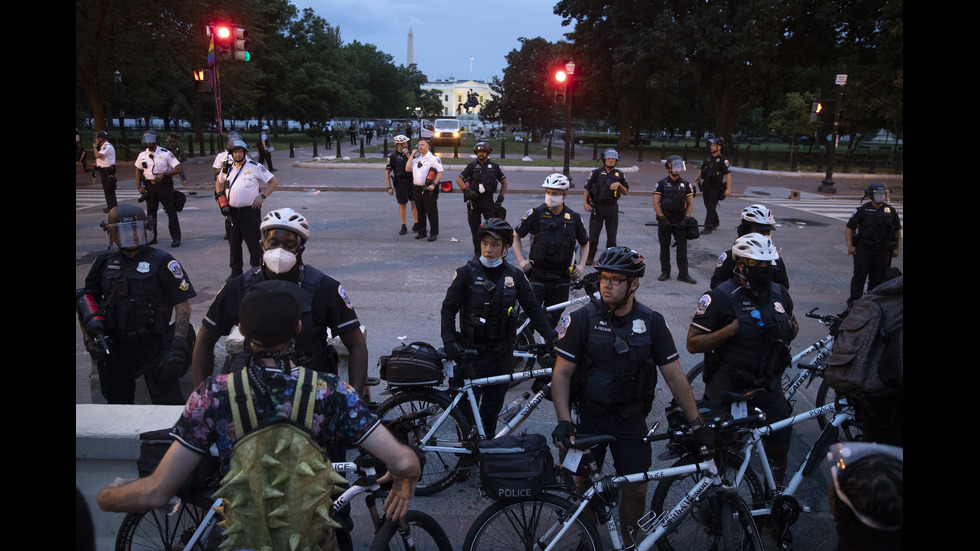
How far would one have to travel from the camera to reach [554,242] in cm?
680

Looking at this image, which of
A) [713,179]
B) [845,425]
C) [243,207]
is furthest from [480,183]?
[845,425]

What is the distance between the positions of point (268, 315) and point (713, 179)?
13.1 meters

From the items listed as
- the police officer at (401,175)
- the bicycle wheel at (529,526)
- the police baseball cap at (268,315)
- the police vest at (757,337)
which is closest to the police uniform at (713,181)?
the police officer at (401,175)

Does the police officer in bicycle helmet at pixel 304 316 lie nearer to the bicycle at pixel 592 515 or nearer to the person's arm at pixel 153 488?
the bicycle at pixel 592 515

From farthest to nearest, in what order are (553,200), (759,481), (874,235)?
(874,235) < (553,200) < (759,481)

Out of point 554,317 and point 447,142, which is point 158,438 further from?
point 447,142

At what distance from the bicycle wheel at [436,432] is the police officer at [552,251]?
2.38 metres

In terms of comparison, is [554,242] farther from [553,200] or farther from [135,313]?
[135,313]

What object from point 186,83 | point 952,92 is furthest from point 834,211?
point 186,83

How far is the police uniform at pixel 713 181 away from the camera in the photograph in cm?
1402

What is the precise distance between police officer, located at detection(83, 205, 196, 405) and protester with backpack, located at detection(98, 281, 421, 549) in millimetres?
2356

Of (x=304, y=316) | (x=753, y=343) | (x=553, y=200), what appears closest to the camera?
(x=304, y=316)

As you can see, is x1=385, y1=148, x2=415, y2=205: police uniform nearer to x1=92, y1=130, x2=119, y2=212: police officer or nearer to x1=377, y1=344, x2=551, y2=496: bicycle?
x1=92, y1=130, x2=119, y2=212: police officer

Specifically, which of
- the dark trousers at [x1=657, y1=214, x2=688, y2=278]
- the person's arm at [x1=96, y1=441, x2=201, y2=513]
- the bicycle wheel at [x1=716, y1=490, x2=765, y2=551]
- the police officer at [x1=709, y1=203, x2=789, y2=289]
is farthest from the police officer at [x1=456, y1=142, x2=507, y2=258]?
the person's arm at [x1=96, y1=441, x2=201, y2=513]
